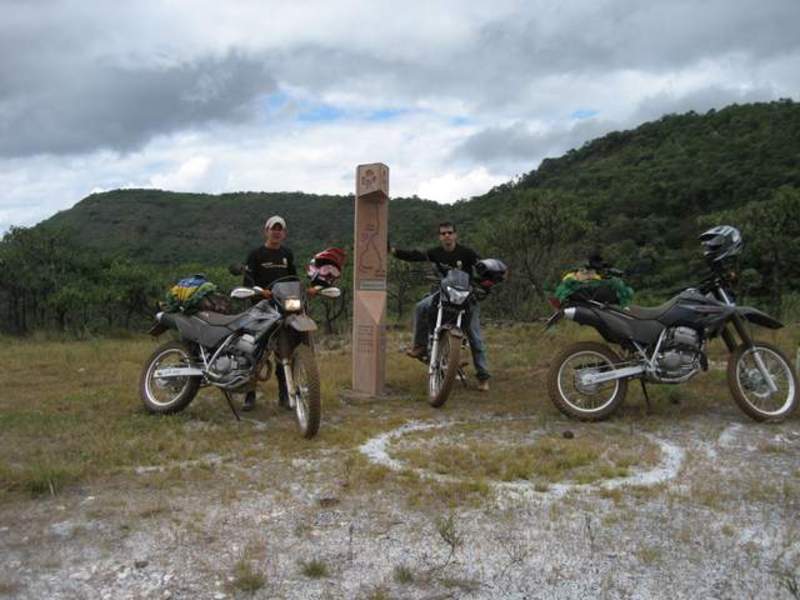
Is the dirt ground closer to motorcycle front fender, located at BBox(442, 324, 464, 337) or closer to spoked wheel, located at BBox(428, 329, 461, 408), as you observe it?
spoked wheel, located at BBox(428, 329, 461, 408)

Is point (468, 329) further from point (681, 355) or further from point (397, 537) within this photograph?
point (397, 537)

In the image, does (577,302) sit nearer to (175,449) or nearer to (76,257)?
(175,449)

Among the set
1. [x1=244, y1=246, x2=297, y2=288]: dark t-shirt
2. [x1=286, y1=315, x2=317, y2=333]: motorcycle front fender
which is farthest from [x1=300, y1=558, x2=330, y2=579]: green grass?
[x1=244, y1=246, x2=297, y2=288]: dark t-shirt

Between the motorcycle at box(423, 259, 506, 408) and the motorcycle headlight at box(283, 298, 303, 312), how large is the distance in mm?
1519

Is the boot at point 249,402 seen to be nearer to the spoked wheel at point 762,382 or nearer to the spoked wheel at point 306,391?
the spoked wheel at point 306,391

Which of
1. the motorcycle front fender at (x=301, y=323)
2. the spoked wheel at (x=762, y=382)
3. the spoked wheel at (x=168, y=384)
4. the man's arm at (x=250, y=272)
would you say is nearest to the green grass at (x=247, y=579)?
the motorcycle front fender at (x=301, y=323)

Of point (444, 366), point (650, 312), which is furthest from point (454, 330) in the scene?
point (650, 312)

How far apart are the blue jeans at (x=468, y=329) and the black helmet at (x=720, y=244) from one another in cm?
223

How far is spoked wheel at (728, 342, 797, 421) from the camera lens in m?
5.51

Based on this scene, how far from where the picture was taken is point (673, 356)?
5.62 meters

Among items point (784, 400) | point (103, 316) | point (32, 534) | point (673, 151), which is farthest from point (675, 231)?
point (32, 534)

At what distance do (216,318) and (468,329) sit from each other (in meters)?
2.53

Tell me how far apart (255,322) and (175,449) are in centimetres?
124

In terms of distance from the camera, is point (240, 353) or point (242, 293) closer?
point (242, 293)
